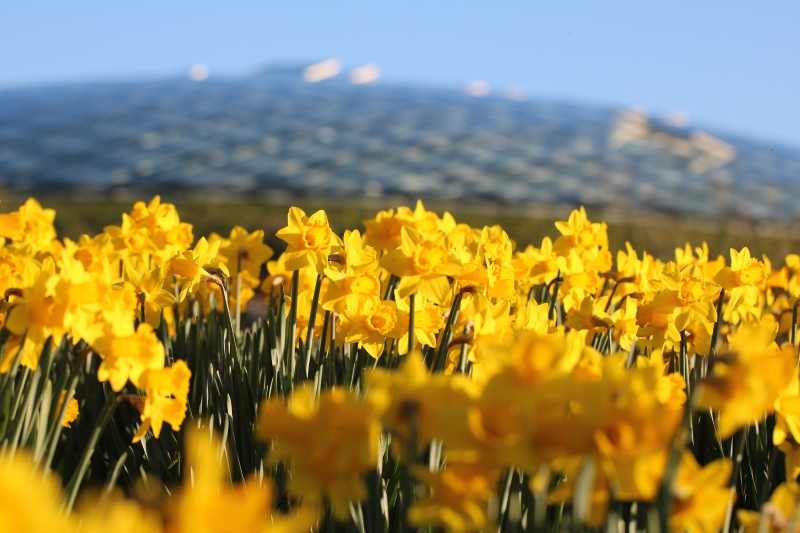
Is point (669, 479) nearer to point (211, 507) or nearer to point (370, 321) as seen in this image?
point (211, 507)

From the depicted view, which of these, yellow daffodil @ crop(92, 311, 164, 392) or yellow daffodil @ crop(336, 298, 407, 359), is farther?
yellow daffodil @ crop(336, 298, 407, 359)

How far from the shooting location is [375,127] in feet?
95.8

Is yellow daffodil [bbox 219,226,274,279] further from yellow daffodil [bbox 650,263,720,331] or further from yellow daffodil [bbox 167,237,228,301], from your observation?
yellow daffodil [bbox 650,263,720,331]

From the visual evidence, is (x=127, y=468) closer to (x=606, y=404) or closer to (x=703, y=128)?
(x=606, y=404)

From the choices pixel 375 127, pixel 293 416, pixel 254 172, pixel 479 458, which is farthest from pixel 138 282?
pixel 375 127

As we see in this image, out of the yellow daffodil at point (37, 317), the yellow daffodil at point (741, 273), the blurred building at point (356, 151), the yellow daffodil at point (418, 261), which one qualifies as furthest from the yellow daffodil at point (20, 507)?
the blurred building at point (356, 151)

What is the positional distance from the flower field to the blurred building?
17.5 metres

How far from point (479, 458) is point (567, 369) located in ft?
1.20

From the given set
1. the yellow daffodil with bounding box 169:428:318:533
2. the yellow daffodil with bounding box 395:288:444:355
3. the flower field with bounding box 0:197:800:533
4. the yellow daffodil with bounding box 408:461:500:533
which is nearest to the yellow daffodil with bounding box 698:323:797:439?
the flower field with bounding box 0:197:800:533

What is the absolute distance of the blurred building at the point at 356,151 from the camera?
23.3m

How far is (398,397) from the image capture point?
3.29 feet

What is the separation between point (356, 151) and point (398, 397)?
25.5 meters

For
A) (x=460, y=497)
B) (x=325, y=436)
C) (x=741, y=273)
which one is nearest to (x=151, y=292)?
(x=325, y=436)

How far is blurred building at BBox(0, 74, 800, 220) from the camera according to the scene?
2331 centimetres
